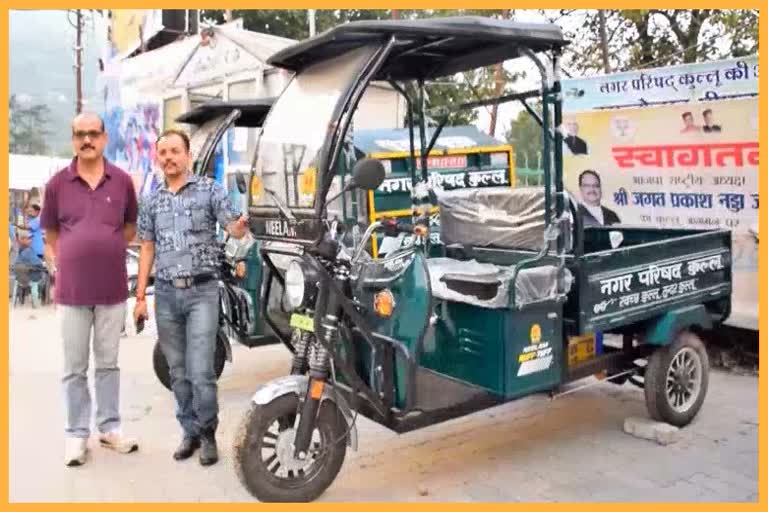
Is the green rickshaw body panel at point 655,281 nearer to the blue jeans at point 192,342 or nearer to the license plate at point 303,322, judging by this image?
the license plate at point 303,322

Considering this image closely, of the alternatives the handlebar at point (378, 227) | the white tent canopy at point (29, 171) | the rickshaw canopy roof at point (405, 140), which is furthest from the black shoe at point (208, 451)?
the white tent canopy at point (29, 171)

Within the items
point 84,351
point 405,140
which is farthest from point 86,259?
point 405,140

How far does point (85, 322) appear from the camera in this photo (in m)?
4.04

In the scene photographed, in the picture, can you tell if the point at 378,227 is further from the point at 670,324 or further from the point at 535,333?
Result: the point at 670,324

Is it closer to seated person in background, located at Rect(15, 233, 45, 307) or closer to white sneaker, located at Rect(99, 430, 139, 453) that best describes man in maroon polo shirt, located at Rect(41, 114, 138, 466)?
white sneaker, located at Rect(99, 430, 139, 453)

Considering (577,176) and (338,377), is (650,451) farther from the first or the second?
(577,176)

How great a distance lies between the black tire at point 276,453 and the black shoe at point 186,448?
0.81 m

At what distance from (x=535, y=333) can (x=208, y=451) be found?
1.83m

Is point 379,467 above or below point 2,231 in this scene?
below

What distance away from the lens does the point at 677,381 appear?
458cm

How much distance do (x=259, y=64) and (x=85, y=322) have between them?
7.22 m

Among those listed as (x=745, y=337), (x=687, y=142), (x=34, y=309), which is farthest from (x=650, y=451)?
(x=34, y=309)

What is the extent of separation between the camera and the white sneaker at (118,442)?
422 cm

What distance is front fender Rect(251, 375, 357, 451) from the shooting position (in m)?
3.38
